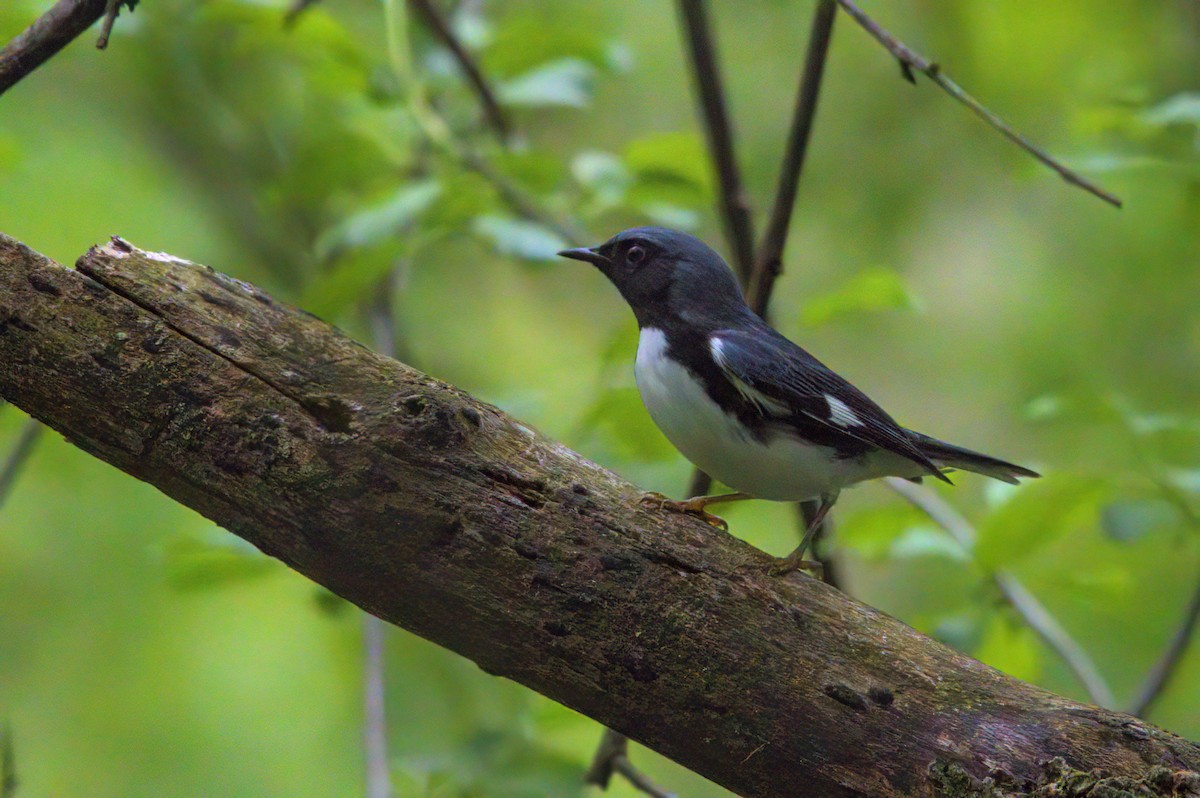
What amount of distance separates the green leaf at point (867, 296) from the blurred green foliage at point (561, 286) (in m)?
0.01

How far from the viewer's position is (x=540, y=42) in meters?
4.11

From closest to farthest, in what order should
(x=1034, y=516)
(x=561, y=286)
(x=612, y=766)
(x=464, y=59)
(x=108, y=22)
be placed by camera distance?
(x=108, y=22), (x=1034, y=516), (x=612, y=766), (x=464, y=59), (x=561, y=286)

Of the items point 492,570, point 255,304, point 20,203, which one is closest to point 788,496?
point 492,570

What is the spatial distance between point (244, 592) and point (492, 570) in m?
4.19

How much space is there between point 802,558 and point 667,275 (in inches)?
43.5

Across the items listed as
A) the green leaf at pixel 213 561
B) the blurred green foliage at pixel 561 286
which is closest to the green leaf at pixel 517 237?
the blurred green foliage at pixel 561 286

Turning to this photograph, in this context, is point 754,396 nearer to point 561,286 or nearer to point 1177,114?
point 1177,114

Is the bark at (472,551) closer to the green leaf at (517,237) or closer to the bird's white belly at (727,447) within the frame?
the bird's white belly at (727,447)

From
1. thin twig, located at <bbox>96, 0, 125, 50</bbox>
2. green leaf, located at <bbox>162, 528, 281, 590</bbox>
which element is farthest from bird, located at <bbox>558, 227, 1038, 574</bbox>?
thin twig, located at <bbox>96, 0, 125, 50</bbox>

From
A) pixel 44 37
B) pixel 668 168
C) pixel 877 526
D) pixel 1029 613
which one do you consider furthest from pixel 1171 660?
pixel 44 37

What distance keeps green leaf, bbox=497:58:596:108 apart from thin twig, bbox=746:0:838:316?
1.23 metres

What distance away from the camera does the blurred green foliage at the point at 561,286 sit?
11.9ft

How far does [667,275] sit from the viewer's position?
3529 mm

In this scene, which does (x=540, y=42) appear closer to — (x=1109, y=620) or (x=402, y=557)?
(x=402, y=557)
